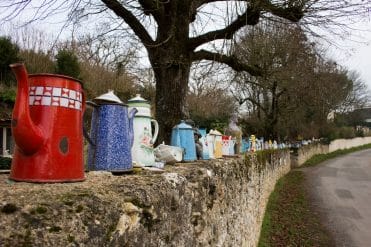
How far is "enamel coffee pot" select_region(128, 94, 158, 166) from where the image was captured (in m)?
2.74

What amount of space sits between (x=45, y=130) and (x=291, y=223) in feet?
31.6

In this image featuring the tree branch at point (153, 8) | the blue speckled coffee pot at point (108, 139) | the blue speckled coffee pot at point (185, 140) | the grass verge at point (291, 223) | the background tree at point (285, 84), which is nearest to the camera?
the blue speckled coffee pot at point (108, 139)

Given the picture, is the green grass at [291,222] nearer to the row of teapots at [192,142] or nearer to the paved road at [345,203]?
the paved road at [345,203]

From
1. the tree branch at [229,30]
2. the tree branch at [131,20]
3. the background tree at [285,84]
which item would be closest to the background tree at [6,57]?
the background tree at [285,84]

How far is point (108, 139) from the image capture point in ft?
7.65

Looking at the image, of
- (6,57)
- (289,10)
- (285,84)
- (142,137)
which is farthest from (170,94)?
(285,84)

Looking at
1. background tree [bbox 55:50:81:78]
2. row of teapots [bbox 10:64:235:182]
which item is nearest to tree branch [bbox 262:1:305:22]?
row of teapots [bbox 10:64:235:182]

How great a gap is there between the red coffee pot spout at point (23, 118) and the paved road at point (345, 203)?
27.8ft

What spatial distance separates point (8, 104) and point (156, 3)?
5.63 meters

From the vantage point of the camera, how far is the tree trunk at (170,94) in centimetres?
597

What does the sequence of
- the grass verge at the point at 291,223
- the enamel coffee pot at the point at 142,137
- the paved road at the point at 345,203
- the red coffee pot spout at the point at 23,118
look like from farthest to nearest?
the paved road at the point at 345,203
the grass verge at the point at 291,223
the enamel coffee pot at the point at 142,137
the red coffee pot spout at the point at 23,118

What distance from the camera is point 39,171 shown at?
5.69 feet

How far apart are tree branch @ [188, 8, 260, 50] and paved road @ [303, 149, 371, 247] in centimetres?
519

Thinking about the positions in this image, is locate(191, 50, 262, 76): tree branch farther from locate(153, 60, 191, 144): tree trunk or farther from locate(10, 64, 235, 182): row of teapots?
locate(10, 64, 235, 182): row of teapots
